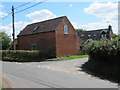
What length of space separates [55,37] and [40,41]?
4059 millimetres

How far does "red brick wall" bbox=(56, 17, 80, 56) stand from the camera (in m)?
27.6

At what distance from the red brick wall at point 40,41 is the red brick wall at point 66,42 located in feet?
3.71

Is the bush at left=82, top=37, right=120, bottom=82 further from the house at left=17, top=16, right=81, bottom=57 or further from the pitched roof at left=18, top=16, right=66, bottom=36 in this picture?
the pitched roof at left=18, top=16, right=66, bottom=36

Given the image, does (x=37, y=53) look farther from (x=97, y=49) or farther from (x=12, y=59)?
(x=97, y=49)

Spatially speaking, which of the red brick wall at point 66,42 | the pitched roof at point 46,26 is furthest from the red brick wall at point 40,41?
the red brick wall at point 66,42

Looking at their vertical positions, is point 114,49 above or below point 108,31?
below

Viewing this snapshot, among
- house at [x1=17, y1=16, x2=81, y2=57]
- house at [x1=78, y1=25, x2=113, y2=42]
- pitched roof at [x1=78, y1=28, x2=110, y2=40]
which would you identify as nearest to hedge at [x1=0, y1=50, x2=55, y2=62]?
house at [x1=17, y1=16, x2=81, y2=57]

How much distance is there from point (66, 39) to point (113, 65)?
17.9 meters

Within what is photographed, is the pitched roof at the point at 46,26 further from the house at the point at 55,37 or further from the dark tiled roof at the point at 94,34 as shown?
the dark tiled roof at the point at 94,34

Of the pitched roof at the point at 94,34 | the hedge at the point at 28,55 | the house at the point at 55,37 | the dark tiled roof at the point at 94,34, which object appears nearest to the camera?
the hedge at the point at 28,55

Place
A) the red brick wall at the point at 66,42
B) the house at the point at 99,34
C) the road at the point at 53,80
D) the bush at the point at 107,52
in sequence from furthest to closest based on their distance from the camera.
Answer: the house at the point at 99,34 → the red brick wall at the point at 66,42 → the bush at the point at 107,52 → the road at the point at 53,80

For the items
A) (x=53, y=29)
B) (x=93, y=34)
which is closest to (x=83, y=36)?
(x=93, y=34)

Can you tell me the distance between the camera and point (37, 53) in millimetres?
24438

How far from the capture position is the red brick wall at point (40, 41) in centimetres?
2767
